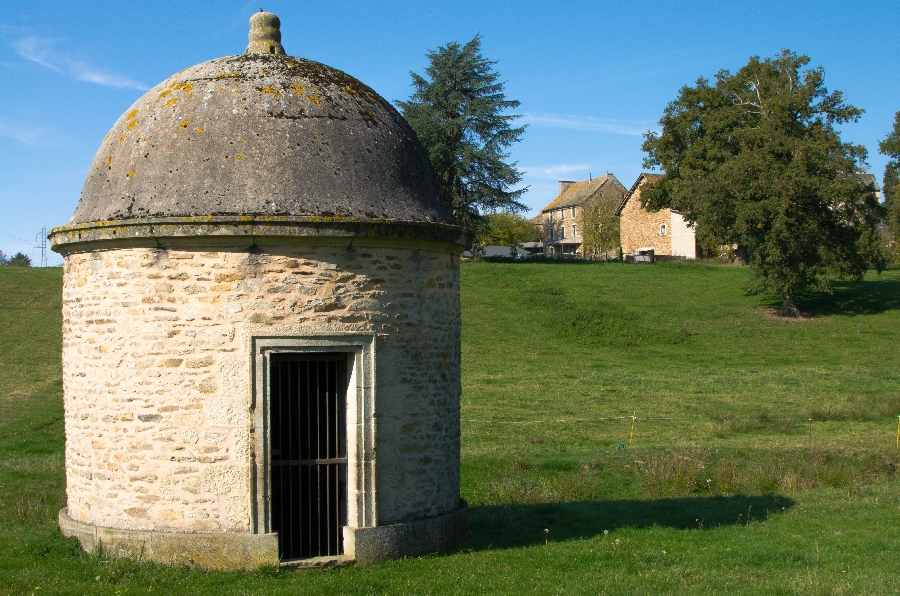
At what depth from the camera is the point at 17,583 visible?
25.9 feet

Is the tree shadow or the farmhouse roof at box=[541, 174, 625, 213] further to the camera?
the farmhouse roof at box=[541, 174, 625, 213]

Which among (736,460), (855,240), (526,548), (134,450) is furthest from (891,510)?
(855,240)

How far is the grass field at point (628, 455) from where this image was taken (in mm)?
8398

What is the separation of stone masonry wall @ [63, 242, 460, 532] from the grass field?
2.30 ft

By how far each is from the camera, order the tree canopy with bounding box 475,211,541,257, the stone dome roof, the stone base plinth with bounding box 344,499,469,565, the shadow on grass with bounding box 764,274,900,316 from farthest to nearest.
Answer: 1. the tree canopy with bounding box 475,211,541,257
2. the shadow on grass with bounding box 764,274,900,316
3. the stone base plinth with bounding box 344,499,469,565
4. the stone dome roof

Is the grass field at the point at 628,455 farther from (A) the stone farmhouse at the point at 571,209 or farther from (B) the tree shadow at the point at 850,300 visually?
Answer: (A) the stone farmhouse at the point at 571,209

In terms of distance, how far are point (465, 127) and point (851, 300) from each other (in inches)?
890

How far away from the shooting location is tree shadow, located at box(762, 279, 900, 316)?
130ft

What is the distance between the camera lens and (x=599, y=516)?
11.8 metres

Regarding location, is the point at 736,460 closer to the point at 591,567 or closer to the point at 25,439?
the point at 591,567

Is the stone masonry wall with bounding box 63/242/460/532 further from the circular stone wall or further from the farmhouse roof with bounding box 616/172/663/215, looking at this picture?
the farmhouse roof with bounding box 616/172/663/215

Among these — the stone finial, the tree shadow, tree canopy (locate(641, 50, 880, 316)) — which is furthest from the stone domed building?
the tree shadow

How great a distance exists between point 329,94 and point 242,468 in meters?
4.09

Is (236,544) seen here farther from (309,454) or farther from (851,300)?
(851,300)
